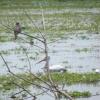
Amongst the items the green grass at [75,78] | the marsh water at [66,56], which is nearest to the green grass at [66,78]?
the green grass at [75,78]

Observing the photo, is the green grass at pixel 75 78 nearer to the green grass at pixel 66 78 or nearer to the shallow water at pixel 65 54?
the green grass at pixel 66 78

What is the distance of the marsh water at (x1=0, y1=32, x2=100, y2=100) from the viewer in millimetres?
15398

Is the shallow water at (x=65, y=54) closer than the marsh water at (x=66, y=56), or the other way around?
the marsh water at (x=66, y=56)

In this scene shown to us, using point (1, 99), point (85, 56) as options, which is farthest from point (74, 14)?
point (1, 99)

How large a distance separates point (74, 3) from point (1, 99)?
136ft

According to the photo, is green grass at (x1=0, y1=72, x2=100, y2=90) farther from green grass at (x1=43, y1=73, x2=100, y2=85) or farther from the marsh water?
the marsh water

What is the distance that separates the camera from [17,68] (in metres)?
16.0

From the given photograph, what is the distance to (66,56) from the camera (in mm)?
18734

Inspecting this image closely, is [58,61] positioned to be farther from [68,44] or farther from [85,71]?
[68,44]

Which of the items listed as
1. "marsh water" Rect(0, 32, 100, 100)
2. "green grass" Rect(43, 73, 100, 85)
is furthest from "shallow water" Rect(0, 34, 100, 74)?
"green grass" Rect(43, 73, 100, 85)

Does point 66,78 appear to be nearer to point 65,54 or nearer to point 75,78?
point 75,78

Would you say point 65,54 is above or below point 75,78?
below

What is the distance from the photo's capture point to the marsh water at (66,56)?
15.4 m

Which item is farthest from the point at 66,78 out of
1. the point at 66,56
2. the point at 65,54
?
the point at 65,54
